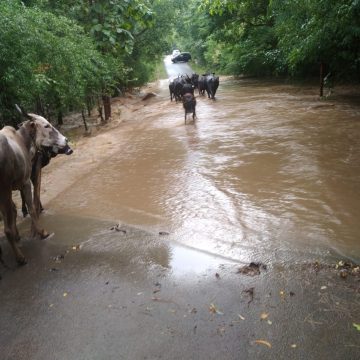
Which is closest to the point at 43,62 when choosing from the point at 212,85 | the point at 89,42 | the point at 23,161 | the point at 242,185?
the point at 89,42

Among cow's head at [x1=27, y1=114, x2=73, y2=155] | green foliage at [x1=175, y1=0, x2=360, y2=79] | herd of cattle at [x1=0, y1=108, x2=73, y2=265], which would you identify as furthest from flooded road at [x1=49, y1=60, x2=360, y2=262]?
green foliage at [x1=175, y1=0, x2=360, y2=79]

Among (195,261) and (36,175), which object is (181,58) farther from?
(195,261)

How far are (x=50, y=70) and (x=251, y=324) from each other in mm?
9544

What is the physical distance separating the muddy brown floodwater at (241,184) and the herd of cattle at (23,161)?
119cm

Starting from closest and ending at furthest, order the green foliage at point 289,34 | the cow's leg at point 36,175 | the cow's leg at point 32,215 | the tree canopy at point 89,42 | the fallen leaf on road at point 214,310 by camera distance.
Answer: the fallen leaf on road at point 214,310
the cow's leg at point 32,215
the cow's leg at point 36,175
the tree canopy at point 89,42
the green foliage at point 289,34

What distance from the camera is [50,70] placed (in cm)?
1073

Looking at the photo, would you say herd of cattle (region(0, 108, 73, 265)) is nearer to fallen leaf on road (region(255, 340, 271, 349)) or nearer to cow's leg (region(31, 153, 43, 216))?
cow's leg (region(31, 153, 43, 216))

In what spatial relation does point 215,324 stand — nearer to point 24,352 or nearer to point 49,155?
point 24,352

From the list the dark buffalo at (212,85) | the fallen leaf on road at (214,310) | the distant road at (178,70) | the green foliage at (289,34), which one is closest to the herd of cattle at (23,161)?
the fallen leaf on road at (214,310)

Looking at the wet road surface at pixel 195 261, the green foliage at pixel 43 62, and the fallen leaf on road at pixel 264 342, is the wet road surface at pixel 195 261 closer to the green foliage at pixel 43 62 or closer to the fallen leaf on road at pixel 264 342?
the fallen leaf on road at pixel 264 342

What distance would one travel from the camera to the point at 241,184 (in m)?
7.23

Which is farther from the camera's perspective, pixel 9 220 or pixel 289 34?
pixel 289 34

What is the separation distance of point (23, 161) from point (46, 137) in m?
0.62

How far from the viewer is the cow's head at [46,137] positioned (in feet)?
17.2
